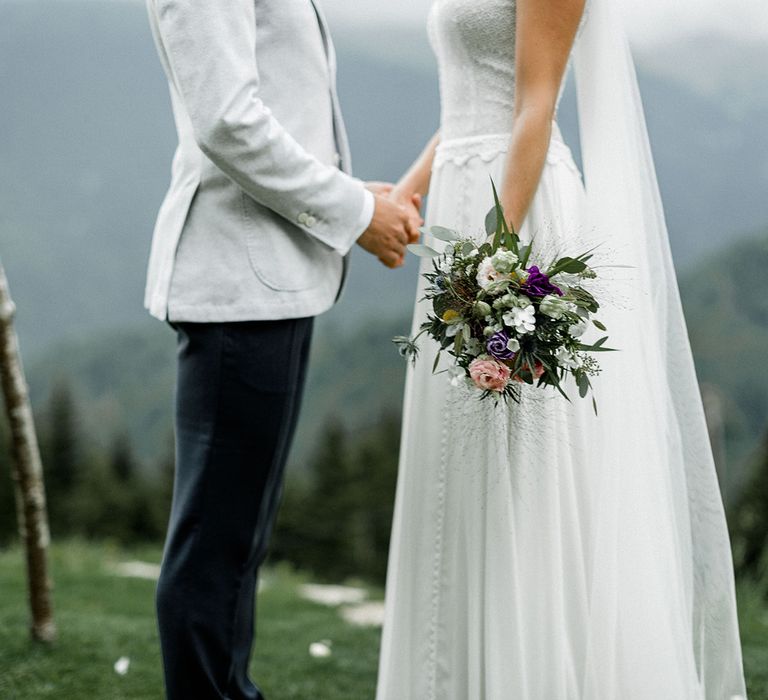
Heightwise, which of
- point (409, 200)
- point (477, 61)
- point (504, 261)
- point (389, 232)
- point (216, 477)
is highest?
point (477, 61)

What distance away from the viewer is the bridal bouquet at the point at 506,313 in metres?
1.71

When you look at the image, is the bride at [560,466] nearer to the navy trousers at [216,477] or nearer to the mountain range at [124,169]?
the navy trousers at [216,477]

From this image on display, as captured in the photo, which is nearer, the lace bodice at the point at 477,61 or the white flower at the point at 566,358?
the white flower at the point at 566,358

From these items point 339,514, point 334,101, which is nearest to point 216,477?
point 334,101

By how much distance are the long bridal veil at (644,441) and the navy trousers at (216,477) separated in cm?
74

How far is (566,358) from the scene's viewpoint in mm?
1743

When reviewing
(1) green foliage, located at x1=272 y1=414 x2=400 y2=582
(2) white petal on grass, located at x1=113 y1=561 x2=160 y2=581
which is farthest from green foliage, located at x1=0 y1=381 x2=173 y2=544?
(2) white petal on grass, located at x1=113 y1=561 x2=160 y2=581

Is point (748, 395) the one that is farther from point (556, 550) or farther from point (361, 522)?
point (556, 550)

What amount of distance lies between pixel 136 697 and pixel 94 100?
15.0 meters

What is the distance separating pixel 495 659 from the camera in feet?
6.53

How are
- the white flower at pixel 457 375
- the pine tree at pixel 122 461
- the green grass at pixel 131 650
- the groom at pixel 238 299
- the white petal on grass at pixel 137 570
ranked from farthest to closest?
the pine tree at pixel 122 461 < the white petal on grass at pixel 137 570 < the green grass at pixel 131 650 < the groom at pixel 238 299 < the white flower at pixel 457 375

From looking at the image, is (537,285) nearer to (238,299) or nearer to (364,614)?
(238,299)

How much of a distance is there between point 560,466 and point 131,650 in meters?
1.78

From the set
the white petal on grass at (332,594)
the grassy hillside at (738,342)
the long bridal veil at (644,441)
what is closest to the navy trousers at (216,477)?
the long bridal veil at (644,441)
